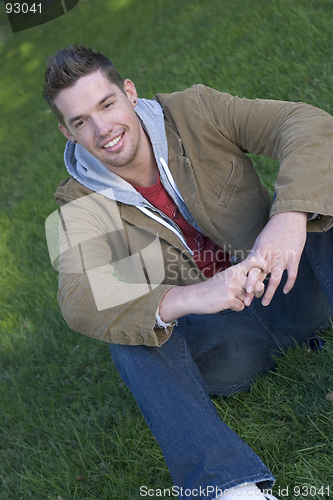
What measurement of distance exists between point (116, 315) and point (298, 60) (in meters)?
3.76

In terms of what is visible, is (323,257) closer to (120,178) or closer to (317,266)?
(317,266)

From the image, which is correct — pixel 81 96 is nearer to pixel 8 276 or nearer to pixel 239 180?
pixel 239 180

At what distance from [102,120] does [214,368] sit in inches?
56.2

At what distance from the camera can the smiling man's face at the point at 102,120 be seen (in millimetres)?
2646

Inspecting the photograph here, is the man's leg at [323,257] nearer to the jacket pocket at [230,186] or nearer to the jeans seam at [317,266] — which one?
the jeans seam at [317,266]

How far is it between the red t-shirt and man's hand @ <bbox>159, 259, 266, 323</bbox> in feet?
2.41

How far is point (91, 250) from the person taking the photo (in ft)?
7.91

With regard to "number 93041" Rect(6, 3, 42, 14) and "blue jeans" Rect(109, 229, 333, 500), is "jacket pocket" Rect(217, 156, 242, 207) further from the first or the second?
"number 93041" Rect(6, 3, 42, 14)

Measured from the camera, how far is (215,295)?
2.05m

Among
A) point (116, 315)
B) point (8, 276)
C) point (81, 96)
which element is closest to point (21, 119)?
point (8, 276)

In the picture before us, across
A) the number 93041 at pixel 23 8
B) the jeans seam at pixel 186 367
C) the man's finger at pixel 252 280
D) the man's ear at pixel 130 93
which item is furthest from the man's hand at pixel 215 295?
the number 93041 at pixel 23 8

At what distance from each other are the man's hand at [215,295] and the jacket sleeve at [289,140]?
13.4 inches

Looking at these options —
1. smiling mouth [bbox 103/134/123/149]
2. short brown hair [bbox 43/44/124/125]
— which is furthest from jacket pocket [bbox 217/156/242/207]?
short brown hair [bbox 43/44/124/125]

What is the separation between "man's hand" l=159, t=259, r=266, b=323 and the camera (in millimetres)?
2047
